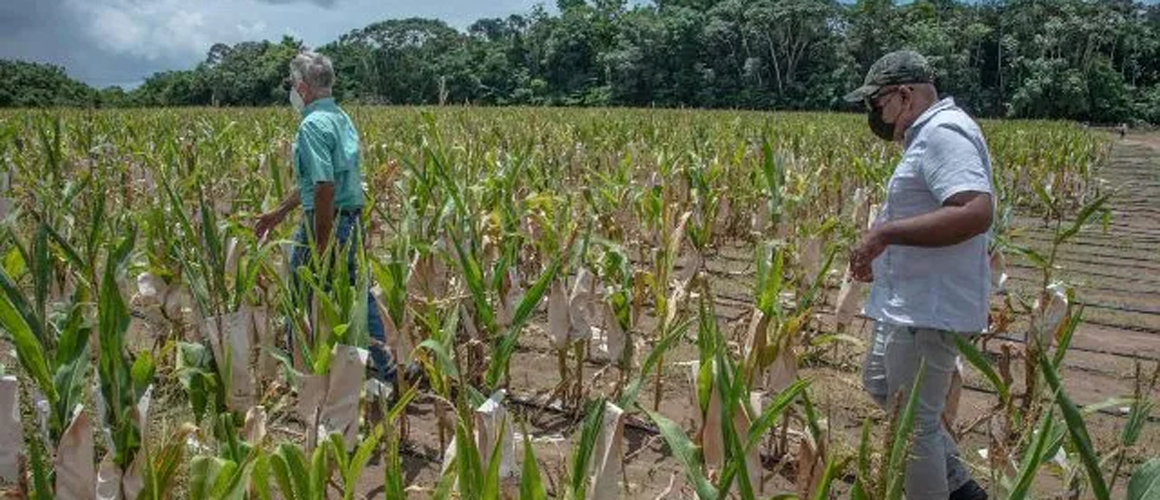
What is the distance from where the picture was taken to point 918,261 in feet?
7.22

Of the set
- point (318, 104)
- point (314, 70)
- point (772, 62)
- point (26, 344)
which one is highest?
point (772, 62)

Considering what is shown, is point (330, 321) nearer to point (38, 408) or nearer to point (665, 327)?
point (38, 408)

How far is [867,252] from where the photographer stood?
2201mm

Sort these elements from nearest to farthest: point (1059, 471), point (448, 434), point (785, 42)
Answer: point (1059, 471) < point (448, 434) < point (785, 42)

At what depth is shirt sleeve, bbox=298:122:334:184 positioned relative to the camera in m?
3.19

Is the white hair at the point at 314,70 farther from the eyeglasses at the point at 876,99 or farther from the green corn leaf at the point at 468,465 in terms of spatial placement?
the green corn leaf at the point at 468,465

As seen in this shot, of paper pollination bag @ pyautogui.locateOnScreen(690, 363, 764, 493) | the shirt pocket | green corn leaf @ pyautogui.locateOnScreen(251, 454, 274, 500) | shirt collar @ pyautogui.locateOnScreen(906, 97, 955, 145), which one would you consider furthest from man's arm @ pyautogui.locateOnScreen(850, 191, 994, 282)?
green corn leaf @ pyautogui.locateOnScreen(251, 454, 274, 500)

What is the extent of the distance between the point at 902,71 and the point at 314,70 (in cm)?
205

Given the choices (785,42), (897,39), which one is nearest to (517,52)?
(785,42)

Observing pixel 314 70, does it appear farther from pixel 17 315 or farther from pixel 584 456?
pixel 584 456

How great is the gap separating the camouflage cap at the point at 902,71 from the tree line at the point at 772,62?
118ft

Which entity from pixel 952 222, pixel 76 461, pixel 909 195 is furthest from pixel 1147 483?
pixel 76 461

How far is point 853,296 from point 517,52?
150 feet

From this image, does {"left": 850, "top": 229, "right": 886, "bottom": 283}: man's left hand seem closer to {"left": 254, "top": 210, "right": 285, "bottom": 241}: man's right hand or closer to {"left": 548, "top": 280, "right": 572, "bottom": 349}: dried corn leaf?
{"left": 548, "top": 280, "right": 572, "bottom": 349}: dried corn leaf
